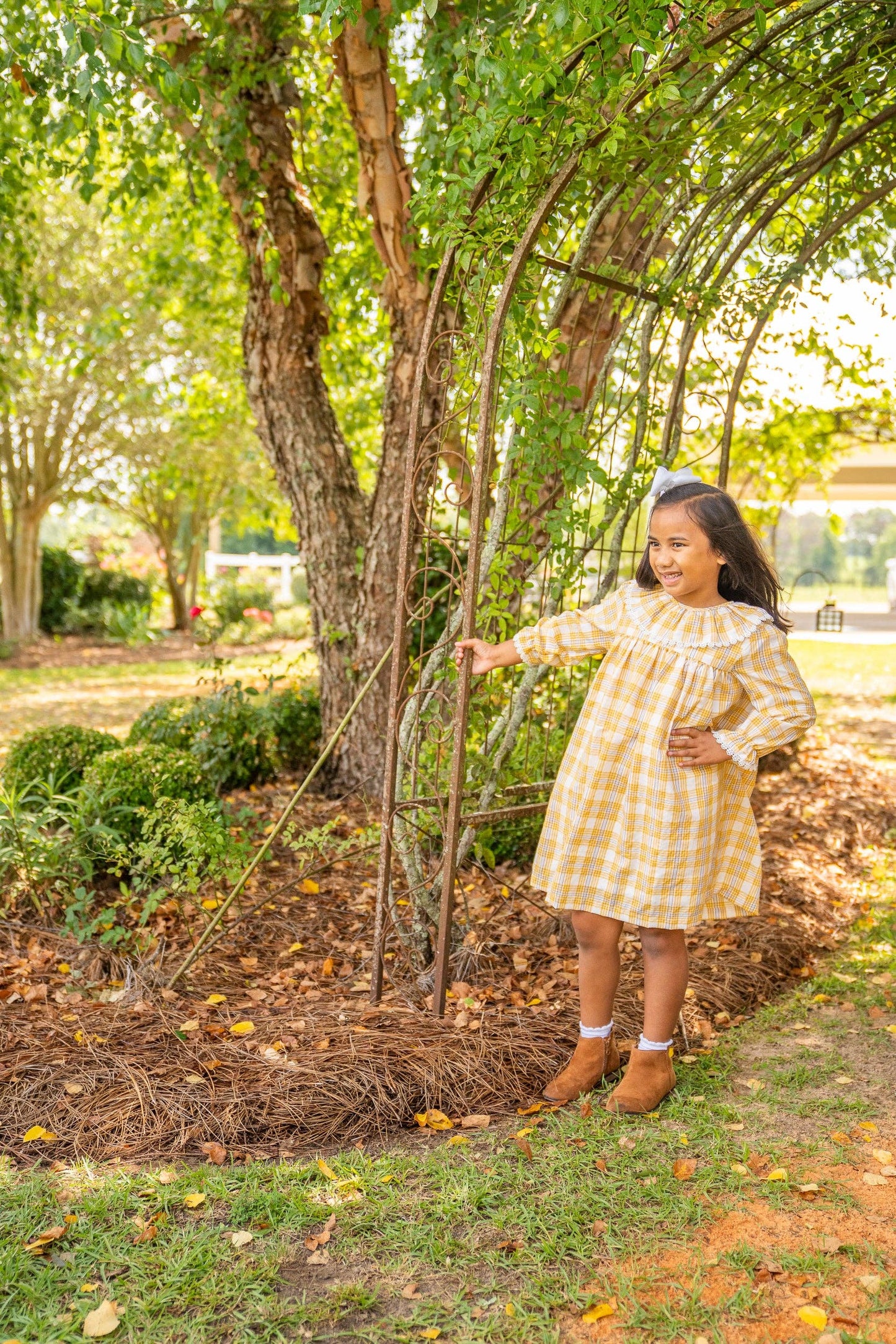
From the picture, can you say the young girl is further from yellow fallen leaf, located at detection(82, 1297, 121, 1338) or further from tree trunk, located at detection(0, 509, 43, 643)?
tree trunk, located at detection(0, 509, 43, 643)

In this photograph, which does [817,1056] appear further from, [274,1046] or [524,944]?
[274,1046]

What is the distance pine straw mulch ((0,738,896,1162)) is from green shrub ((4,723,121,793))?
2.90 feet

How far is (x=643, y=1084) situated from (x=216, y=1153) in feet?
3.40

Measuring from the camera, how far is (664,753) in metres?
2.54

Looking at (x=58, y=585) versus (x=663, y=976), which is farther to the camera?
(x=58, y=585)

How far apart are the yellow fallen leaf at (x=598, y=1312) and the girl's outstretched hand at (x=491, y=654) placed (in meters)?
1.40

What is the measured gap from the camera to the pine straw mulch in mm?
2658

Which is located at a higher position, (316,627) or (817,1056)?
(316,627)

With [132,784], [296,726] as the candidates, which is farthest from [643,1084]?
[296,726]

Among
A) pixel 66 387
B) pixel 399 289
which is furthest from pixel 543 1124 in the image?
pixel 66 387

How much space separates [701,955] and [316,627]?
268cm

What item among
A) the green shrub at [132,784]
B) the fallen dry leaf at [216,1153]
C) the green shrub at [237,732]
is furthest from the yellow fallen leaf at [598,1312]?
the green shrub at [237,732]

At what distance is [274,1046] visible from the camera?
299 cm

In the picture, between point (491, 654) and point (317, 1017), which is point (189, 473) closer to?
point (317, 1017)
